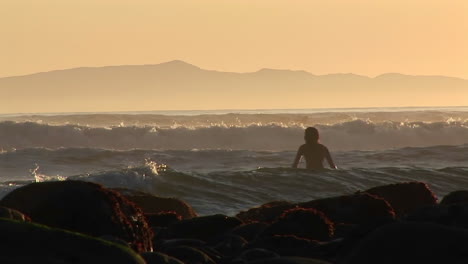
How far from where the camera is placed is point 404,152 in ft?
115

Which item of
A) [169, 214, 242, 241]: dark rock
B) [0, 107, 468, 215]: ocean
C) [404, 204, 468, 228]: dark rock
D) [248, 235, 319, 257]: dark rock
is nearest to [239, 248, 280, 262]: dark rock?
[248, 235, 319, 257]: dark rock

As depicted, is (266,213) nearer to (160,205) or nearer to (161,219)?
(161,219)

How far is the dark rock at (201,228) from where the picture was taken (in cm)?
1009

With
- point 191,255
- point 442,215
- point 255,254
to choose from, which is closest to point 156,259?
point 191,255

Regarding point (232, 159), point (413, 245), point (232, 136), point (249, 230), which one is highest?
point (413, 245)

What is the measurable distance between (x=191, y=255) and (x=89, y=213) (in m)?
0.79

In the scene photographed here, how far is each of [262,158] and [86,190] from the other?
86.1ft

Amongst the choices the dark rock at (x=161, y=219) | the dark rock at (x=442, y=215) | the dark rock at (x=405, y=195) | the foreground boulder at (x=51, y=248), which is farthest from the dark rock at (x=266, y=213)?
the foreground boulder at (x=51, y=248)

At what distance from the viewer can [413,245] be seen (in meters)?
6.52

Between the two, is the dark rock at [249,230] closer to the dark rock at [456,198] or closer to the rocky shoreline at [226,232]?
the rocky shoreline at [226,232]

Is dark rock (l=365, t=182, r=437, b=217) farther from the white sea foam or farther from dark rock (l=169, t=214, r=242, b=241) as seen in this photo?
the white sea foam

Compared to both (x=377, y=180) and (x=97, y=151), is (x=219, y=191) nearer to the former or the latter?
(x=377, y=180)

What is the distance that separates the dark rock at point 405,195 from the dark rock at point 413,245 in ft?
18.8

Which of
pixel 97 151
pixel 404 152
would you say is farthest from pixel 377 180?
pixel 97 151
